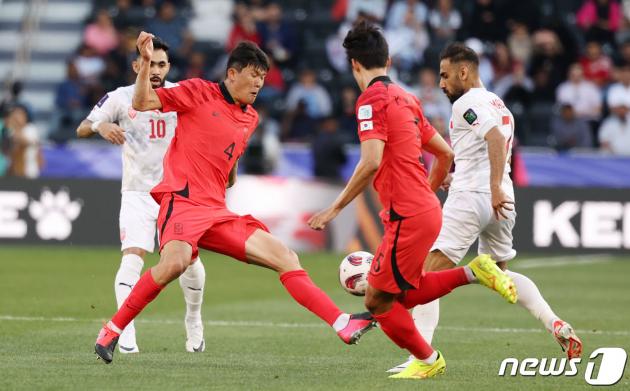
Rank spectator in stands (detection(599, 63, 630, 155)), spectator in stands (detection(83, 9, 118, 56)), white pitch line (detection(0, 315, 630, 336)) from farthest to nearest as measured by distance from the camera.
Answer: spectator in stands (detection(83, 9, 118, 56)), spectator in stands (detection(599, 63, 630, 155)), white pitch line (detection(0, 315, 630, 336))

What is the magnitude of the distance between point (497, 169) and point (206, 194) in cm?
192

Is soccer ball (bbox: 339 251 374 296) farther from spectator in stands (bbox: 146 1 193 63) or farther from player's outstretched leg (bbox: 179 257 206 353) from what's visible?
spectator in stands (bbox: 146 1 193 63)

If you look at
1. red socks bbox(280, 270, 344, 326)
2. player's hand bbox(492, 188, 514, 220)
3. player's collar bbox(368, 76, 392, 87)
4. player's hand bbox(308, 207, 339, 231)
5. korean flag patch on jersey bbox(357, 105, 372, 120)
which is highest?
player's collar bbox(368, 76, 392, 87)

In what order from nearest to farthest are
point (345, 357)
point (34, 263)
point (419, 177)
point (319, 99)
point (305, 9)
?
point (419, 177), point (345, 357), point (34, 263), point (319, 99), point (305, 9)

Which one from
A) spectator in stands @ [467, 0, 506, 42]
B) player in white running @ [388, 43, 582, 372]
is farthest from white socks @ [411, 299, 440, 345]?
spectator in stands @ [467, 0, 506, 42]

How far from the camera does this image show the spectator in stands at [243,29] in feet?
78.1

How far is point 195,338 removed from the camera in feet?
32.3

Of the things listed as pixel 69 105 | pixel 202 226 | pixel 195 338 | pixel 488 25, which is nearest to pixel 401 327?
pixel 202 226

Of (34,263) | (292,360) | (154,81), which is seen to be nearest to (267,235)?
(292,360)

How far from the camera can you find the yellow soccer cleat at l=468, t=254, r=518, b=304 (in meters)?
8.26

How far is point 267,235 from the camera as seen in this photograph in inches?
346

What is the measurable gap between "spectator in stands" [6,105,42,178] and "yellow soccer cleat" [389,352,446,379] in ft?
44.4

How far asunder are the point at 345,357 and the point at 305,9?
1694 cm

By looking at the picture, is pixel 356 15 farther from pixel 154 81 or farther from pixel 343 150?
pixel 154 81
